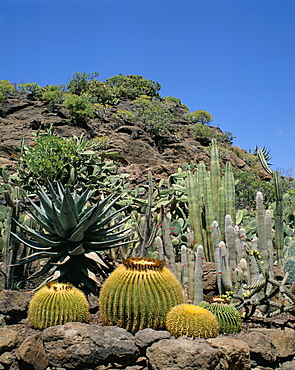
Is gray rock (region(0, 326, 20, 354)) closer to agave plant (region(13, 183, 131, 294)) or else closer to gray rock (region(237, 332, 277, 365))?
agave plant (region(13, 183, 131, 294))

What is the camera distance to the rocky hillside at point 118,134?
16.9 meters

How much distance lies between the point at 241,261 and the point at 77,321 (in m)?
2.46

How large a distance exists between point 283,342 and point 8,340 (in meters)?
2.89

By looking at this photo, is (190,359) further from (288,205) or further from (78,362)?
(288,205)

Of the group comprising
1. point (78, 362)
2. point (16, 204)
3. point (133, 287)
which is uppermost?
point (16, 204)

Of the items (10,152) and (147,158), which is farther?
(147,158)

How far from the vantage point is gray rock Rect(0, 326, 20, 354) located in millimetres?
3893

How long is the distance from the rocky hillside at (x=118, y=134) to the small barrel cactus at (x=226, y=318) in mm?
9673

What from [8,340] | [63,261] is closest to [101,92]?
[63,261]

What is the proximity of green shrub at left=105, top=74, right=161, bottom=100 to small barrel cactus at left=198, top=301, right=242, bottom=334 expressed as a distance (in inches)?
1232

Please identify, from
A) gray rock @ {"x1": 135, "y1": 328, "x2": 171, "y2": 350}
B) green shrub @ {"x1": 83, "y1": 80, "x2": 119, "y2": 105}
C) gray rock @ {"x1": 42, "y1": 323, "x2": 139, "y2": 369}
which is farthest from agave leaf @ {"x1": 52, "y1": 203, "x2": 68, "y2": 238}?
green shrub @ {"x1": 83, "y1": 80, "x2": 119, "y2": 105}

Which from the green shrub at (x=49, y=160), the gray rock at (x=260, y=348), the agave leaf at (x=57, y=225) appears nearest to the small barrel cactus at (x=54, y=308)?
the agave leaf at (x=57, y=225)

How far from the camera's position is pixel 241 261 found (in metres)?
5.44

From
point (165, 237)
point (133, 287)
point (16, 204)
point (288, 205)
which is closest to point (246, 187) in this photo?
point (288, 205)
